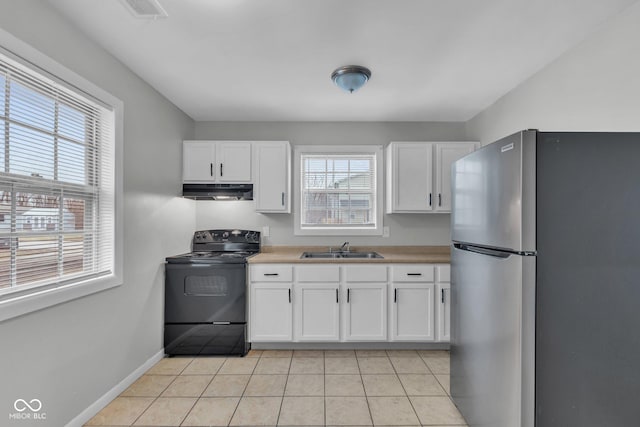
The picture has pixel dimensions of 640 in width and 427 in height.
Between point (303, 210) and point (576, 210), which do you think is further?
point (303, 210)

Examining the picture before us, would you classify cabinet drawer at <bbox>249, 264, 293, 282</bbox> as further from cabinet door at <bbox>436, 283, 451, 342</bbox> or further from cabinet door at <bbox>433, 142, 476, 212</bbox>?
cabinet door at <bbox>433, 142, 476, 212</bbox>

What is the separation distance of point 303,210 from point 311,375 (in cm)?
175

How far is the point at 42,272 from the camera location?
1.65m

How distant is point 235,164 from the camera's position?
3252 millimetres

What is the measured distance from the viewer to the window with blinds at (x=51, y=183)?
147cm

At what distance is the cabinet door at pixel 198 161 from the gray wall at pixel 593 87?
2928 mm

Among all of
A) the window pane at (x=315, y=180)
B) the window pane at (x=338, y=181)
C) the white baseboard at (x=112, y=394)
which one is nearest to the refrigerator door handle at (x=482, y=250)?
Answer: the window pane at (x=338, y=181)

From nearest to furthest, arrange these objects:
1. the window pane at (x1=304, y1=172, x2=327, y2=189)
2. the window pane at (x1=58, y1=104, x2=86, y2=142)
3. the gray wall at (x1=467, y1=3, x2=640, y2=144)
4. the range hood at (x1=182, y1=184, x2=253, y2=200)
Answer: the gray wall at (x1=467, y1=3, x2=640, y2=144) → the window pane at (x1=58, y1=104, x2=86, y2=142) → the range hood at (x1=182, y1=184, x2=253, y2=200) → the window pane at (x1=304, y1=172, x2=327, y2=189)

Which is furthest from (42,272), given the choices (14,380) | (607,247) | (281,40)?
(607,247)

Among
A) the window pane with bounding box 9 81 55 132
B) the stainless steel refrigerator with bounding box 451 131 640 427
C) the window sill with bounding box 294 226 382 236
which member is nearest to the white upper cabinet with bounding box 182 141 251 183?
the window sill with bounding box 294 226 382 236

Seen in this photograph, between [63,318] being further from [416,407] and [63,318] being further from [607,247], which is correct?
[607,247]

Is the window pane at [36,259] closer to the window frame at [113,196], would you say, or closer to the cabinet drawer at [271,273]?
the window frame at [113,196]

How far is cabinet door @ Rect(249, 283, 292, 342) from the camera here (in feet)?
9.42

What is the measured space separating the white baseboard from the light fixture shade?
2.76 metres
